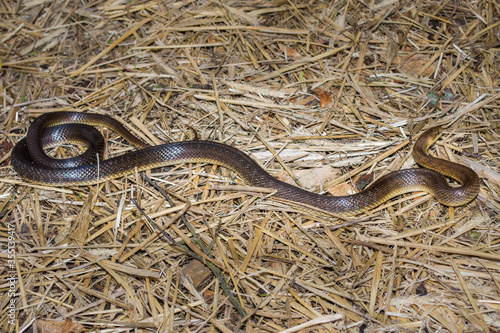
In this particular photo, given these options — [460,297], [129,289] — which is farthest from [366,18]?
[129,289]

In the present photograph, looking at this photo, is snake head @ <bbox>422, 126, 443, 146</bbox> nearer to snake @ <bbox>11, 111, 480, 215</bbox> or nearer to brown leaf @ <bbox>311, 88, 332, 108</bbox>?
snake @ <bbox>11, 111, 480, 215</bbox>

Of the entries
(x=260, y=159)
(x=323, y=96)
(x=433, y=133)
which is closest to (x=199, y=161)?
(x=260, y=159)

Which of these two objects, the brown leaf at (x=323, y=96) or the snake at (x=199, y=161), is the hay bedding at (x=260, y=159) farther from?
the snake at (x=199, y=161)

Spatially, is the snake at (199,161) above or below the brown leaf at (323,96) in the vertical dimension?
below

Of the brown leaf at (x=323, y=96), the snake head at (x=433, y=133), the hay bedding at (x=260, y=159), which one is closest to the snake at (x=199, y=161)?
the snake head at (x=433, y=133)

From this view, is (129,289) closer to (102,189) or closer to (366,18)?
(102,189)

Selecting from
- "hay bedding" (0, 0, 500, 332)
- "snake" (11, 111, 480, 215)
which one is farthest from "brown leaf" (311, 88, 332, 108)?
"snake" (11, 111, 480, 215)

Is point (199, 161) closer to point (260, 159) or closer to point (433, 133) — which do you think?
point (260, 159)

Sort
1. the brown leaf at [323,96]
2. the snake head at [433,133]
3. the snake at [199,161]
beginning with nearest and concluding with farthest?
the snake at [199,161], the snake head at [433,133], the brown leaf at [323,96]
